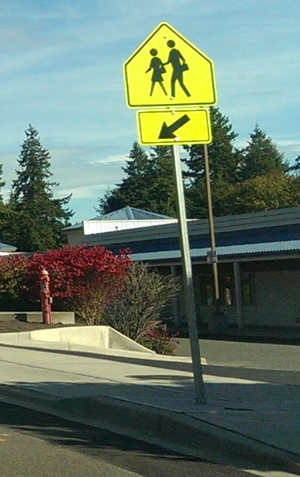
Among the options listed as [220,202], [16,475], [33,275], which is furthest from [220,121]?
[16,475]

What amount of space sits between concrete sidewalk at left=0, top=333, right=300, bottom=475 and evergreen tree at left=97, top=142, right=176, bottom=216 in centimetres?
7100

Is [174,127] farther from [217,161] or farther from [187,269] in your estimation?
[217,161]

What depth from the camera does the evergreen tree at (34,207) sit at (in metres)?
80.3

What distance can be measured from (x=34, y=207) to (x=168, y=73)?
3085 inches

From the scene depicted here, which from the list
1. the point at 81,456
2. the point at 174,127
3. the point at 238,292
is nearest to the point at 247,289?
the point at 238,292

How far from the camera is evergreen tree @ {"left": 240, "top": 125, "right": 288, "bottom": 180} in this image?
91875 millimetres

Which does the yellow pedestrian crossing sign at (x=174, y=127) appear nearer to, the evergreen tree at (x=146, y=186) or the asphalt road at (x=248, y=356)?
the asphalt road at (x=248, y=356)

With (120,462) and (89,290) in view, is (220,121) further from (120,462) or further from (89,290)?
(120,462)

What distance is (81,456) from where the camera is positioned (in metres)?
7.68

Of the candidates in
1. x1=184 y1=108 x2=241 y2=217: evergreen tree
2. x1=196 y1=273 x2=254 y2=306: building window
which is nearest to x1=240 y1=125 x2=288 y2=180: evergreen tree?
x1=184 y1=108 x2=241 y2=217: evergreen tree

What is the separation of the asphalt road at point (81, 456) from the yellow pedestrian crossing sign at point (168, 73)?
3.69 meters

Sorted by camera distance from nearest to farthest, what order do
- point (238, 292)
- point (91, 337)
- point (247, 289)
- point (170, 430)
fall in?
1. point (170, 430)
2. point (91, 337)
3. point (238, 292)
4. point (247, 289)

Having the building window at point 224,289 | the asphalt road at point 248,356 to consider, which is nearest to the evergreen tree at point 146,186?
the building window at point 224,289

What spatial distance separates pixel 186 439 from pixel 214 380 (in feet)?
14.4
